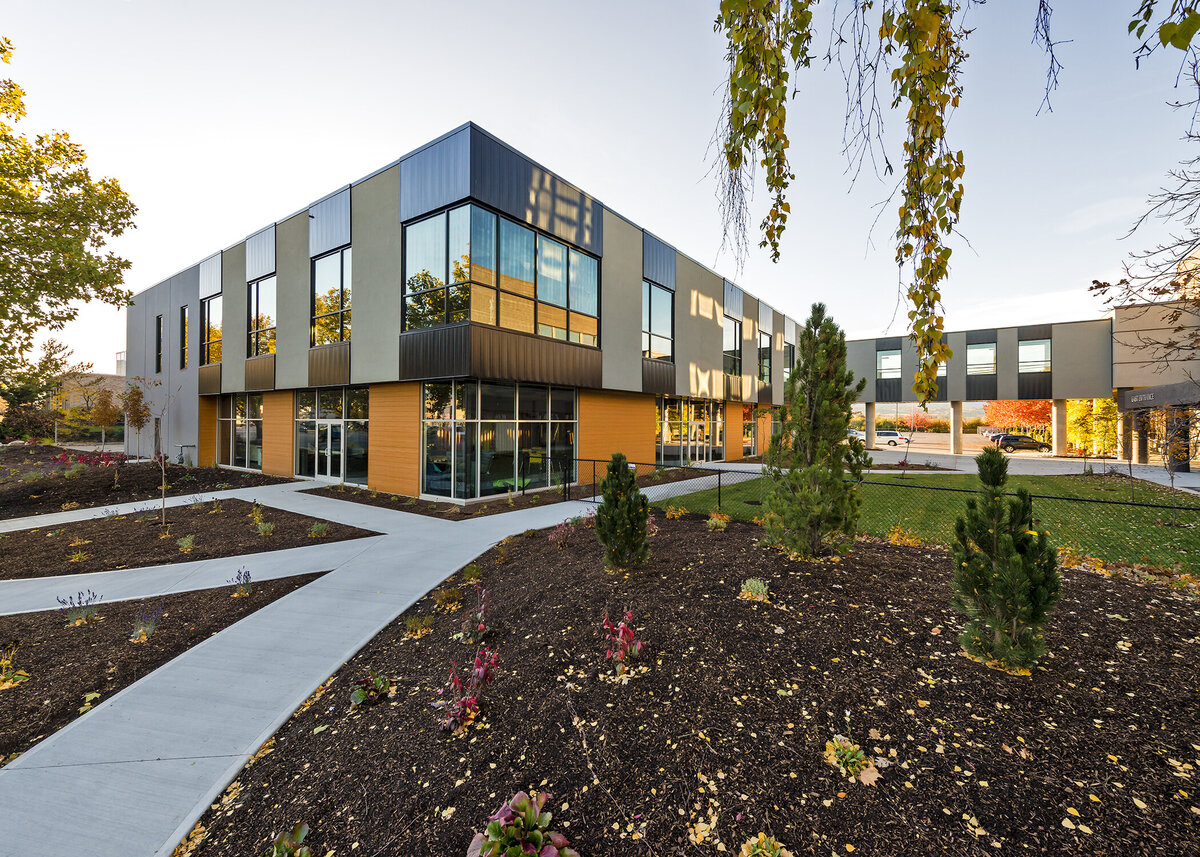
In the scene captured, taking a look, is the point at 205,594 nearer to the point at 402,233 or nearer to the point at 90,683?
the point at 90,683

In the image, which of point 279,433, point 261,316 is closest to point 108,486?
point 279,433

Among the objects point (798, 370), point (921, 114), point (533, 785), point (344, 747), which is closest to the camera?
point (921, 114)

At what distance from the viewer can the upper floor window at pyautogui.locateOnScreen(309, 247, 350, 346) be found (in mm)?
13234

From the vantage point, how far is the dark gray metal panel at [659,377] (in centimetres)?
1600

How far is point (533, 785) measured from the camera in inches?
97.4

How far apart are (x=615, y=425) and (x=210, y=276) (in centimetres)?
1822

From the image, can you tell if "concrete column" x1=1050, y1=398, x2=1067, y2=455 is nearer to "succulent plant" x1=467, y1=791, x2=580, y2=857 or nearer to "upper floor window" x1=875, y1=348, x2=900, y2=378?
"upper floor window" x1=875, y1=348, x2=900, y2=378

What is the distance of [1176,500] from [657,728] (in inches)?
632

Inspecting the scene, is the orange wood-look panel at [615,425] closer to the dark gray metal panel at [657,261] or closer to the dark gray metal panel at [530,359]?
the dark gray metal panel at [530,359]

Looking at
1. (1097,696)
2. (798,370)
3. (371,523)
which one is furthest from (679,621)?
(371,523)

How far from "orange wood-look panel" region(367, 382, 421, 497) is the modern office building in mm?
53

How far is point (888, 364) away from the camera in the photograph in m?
31.2

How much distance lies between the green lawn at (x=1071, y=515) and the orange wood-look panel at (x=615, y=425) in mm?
3689

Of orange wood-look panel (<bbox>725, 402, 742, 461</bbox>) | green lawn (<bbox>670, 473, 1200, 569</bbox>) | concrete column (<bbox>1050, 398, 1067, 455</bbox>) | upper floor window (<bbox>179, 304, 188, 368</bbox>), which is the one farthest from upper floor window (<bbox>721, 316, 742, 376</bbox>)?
upper floor window (<bbox>179, 304, 188, 368</bbox>)
